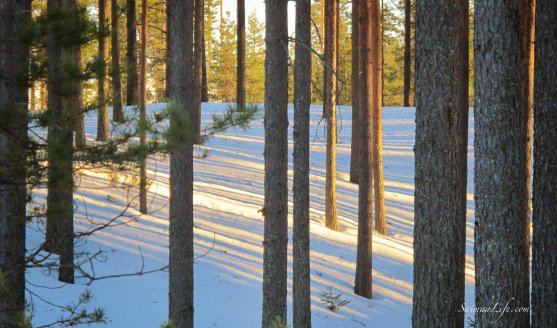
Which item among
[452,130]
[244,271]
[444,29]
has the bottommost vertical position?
[244,271]

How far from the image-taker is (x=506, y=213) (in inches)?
222

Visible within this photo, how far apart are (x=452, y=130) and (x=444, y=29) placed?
1.05m

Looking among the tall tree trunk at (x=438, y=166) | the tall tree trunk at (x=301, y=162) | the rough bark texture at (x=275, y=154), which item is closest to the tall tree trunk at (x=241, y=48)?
the tall tree trunk at (x=301, y=162)

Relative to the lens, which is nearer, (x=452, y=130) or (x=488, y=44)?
(x=488, y=44)

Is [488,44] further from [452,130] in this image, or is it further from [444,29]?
[452,130]

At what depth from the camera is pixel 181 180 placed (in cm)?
843

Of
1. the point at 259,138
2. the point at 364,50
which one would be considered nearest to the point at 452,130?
the point at 364,50

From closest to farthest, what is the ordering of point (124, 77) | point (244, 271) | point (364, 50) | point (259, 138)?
point (124, 77), point (244, 271), point (364, 50), point (259, 138)

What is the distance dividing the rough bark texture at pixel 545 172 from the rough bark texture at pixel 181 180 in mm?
4498

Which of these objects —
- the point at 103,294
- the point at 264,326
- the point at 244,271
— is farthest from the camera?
the point at 244,271

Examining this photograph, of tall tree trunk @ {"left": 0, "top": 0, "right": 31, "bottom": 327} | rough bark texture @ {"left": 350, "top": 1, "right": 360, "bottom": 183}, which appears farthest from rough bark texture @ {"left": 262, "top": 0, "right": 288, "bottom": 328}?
rough bark texture @ {"left": 350, "top": 1, "right": 360, "bottom": 183}

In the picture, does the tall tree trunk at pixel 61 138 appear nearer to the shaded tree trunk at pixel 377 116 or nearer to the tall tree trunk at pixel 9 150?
the tall tree trunk at pixel 9 150

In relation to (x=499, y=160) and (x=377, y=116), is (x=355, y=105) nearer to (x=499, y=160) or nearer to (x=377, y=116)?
(x=377, y=116)

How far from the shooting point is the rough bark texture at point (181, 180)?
324 inches
